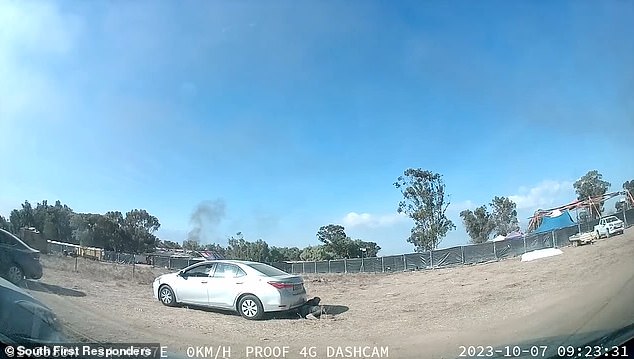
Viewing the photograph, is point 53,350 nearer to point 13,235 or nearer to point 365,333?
point 13,235

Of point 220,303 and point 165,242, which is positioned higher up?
point 165,242

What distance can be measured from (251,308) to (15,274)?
7.05 feet

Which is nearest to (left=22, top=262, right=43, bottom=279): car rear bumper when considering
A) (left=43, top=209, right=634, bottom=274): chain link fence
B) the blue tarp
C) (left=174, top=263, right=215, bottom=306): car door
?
(left=43, top=209, right=634, bottom=274): chain link fence

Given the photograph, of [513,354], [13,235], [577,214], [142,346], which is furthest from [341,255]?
[13,235]

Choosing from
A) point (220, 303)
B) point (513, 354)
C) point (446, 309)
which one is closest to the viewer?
point (513, 354)

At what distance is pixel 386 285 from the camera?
3.95 meters

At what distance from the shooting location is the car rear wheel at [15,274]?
380 cm

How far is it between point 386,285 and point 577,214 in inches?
70.1

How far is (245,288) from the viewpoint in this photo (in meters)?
3.75

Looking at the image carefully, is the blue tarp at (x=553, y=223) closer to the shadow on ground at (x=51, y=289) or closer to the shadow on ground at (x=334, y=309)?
the shadow on ground at (x=334, y=309)

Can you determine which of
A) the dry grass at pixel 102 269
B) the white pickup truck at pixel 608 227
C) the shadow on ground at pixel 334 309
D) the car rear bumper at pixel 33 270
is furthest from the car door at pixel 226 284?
the white pickup truck at pixel 608 227

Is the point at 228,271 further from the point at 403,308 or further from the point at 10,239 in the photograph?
the point at 10,239

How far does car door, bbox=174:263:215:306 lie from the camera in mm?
3893

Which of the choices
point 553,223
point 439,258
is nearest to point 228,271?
point 439,258
